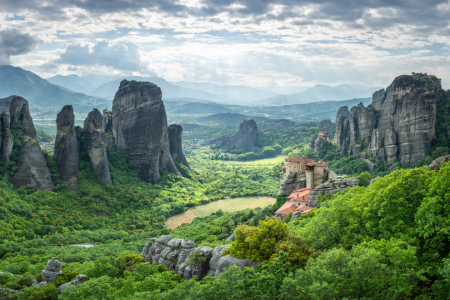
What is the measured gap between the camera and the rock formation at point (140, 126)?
86.6 meters

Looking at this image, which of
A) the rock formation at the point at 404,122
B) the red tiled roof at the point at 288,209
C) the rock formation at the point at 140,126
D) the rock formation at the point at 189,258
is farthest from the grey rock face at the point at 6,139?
the rock formation at the point at 404,122

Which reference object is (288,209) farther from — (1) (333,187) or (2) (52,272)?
(2) (52,272)

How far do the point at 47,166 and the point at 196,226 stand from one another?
106 ft

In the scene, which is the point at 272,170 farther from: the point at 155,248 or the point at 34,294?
the point at 34,294

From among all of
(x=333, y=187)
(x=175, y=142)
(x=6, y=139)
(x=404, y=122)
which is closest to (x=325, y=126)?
(x=404, y=122)

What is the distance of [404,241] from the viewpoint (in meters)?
20.3

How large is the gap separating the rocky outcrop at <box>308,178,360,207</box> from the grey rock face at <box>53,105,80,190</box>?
47211 mm

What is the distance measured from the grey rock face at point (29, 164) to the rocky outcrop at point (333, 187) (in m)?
48.7

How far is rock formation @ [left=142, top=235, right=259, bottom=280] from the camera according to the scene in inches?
1041

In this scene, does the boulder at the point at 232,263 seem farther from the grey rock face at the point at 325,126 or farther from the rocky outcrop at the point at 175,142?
the grey rock face at the point at 325,126

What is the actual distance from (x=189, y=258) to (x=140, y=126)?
207 feet

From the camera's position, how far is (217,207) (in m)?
84.1

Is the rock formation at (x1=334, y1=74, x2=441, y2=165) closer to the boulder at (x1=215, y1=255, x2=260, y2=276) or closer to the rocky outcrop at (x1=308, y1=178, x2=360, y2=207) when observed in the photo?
the rocky outcrop at (x1=308, y1=178, x2=360, y2=207)

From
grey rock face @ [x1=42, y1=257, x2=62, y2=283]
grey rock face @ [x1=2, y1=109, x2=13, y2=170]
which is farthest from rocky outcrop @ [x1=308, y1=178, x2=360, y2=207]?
grey rock face @ [x1=2, y1=109, x2=13, y2=170]
